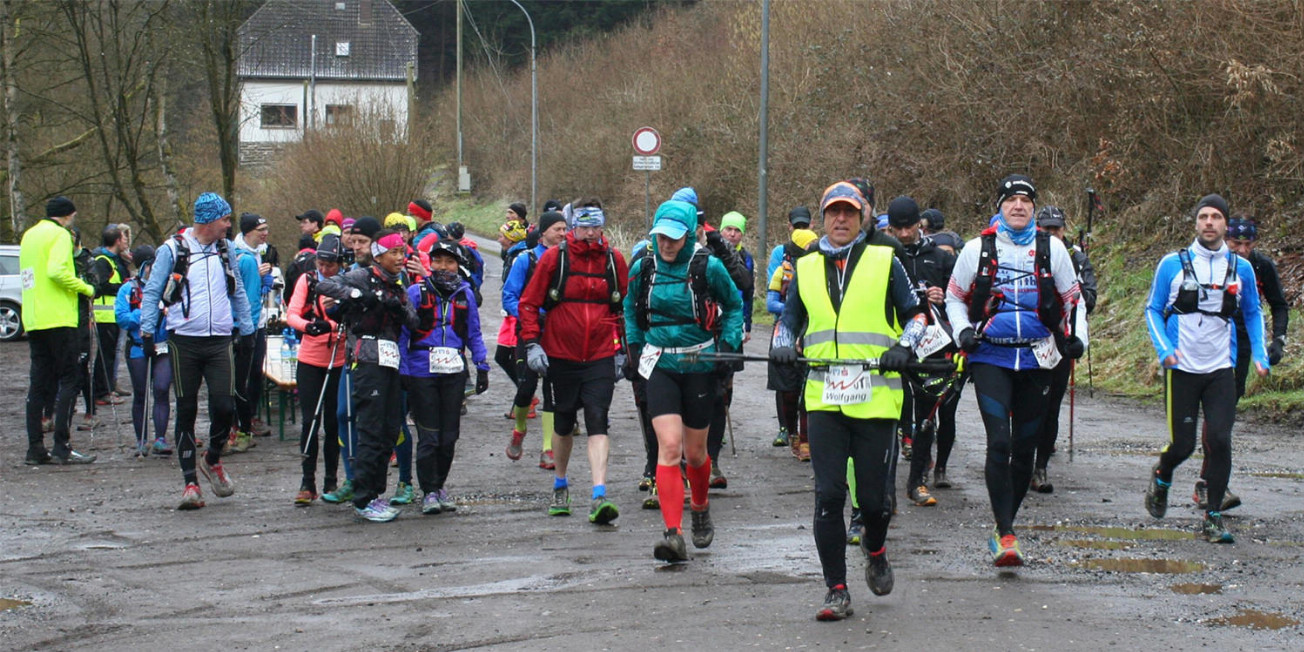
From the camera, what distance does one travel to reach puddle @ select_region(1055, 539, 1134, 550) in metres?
7.77

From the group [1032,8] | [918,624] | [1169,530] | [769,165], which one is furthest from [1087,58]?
[918,624]

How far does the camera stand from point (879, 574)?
21.4ft

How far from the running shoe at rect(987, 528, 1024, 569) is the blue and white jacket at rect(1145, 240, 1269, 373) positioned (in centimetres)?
187

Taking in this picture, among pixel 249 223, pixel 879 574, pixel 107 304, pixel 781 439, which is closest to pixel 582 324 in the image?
pixel 879 574

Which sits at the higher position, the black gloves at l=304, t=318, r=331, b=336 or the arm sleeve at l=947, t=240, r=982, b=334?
the arm sleeve at l=947, t=240, r=982, b=334

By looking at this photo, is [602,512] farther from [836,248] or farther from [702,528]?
[836,248]

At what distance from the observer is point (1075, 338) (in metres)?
7.46

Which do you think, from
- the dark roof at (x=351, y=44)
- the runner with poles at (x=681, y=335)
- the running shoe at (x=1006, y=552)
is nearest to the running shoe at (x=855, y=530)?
the runner with poles at (x=681, y=335)

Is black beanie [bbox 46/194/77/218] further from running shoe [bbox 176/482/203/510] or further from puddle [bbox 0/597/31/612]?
puddle [bbox 0/597/31/612]

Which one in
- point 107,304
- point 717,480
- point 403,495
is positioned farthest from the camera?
point 107,304

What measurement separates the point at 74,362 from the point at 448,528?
188 inches

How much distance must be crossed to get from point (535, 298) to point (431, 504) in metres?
1.66

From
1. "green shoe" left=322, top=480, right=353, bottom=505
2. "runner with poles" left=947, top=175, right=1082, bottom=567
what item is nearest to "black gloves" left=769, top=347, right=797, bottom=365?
"runner with poles" left=947, top=175, right=1082, bottom=567

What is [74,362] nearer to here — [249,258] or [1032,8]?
[249,258]
